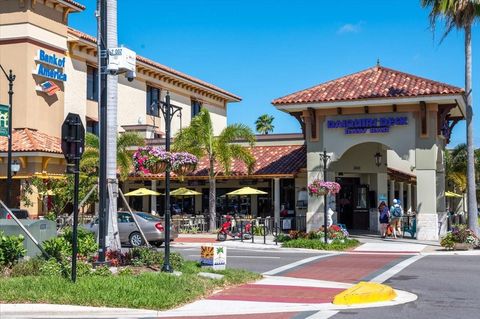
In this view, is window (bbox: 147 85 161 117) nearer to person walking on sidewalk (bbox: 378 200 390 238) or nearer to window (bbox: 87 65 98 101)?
window (bbox: 87 65 98 101)

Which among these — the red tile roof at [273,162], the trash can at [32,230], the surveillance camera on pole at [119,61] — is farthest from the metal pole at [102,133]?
the red tile roof at [273,162]

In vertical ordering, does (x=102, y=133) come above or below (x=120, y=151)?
below

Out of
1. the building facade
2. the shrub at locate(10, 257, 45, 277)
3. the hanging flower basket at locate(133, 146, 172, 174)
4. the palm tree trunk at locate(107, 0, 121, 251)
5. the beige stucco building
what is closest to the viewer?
the shrub at locate(10, 257, 45, 277)

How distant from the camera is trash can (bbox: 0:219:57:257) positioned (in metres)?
15.5

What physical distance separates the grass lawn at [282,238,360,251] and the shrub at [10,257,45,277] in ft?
41.7

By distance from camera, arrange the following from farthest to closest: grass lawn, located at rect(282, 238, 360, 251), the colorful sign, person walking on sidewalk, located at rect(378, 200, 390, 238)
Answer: person walking on sidewalk, located at rect(378, 200, 390, 238) → grass lawn, located at rect(282, 238, 360, 251) → the colorful sign

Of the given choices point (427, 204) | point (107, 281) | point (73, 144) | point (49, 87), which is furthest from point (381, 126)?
point (107, 281)

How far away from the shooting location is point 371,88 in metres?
29.5

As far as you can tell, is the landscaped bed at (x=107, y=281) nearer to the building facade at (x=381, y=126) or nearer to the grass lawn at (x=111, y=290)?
the grass lawn at (x=111, y=290)

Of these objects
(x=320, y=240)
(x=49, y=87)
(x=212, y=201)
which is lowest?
(x=320, y=240)

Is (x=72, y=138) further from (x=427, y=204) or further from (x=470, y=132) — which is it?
(x=427, y=204)

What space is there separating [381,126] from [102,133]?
17.1 meters

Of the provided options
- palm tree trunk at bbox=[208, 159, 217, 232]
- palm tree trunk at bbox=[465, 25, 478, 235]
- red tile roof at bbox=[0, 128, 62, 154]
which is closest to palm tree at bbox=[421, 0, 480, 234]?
palm tree trunk at bbox=[465, 25, 478, 235]

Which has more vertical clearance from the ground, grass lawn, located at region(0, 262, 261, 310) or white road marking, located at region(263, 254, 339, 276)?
grass lawn, located at region(0, 262, 261, 310)
